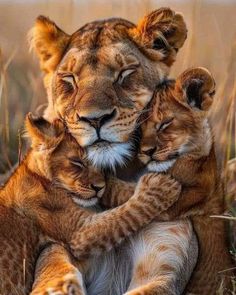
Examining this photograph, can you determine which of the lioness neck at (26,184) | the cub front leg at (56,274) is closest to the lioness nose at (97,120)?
the lioness neck at (26,184)

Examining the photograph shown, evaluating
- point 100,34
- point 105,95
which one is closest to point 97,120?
point 105,95

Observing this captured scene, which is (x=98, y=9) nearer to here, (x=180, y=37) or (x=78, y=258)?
(x=180, y=37)

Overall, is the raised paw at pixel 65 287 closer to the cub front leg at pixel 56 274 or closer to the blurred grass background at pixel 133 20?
the cub front leg at pixel 56 274

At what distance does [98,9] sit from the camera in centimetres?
1155

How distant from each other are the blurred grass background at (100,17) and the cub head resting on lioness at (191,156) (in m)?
1.07

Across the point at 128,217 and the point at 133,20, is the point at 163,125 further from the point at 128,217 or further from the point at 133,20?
the point at 133,20

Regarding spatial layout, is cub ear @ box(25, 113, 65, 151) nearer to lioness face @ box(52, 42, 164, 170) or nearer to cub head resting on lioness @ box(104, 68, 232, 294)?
lioness face @ box(52, 42, 164, 170)

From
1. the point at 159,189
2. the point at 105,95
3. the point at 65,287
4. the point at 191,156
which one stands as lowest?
the point at 65,287

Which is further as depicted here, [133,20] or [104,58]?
[133,20]

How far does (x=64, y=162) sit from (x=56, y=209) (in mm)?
247

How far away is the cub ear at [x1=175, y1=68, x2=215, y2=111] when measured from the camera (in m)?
5.79

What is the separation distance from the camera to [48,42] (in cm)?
633

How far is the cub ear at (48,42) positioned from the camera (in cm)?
627

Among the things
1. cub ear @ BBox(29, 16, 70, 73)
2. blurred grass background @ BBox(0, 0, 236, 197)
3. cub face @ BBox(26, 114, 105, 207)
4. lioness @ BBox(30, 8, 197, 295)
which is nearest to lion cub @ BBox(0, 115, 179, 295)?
cub face @ BBox(26, 114, 105, 207)
